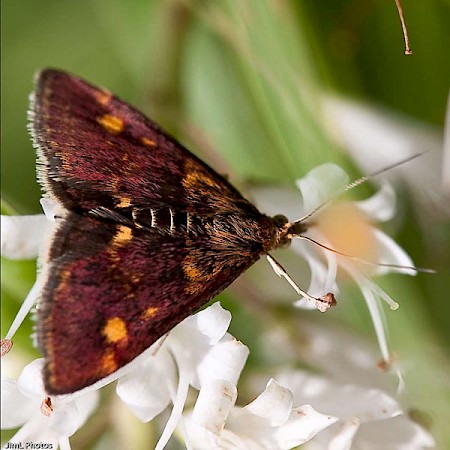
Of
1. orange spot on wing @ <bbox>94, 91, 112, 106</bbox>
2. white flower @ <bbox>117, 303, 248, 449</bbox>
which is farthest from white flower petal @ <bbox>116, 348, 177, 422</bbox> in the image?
orange spot on wing @ <bbox>94, 91, 112, 106</bbox>

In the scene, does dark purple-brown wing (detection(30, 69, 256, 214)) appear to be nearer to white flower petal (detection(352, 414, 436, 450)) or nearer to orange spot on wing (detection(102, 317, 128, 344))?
orange spot on wing (detection(102, 317, 128, 344))

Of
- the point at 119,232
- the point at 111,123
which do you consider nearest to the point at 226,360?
the point at 119,232

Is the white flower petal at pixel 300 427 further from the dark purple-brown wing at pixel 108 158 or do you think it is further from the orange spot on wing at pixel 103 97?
the orange spot on wing at pixel 103 97

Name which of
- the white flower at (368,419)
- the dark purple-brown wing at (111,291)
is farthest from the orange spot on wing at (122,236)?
the white flower at (368,419)

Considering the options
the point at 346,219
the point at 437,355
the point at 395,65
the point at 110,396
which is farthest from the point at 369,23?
the point at 110,396

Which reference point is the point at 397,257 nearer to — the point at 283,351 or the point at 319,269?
the point at 319,269
